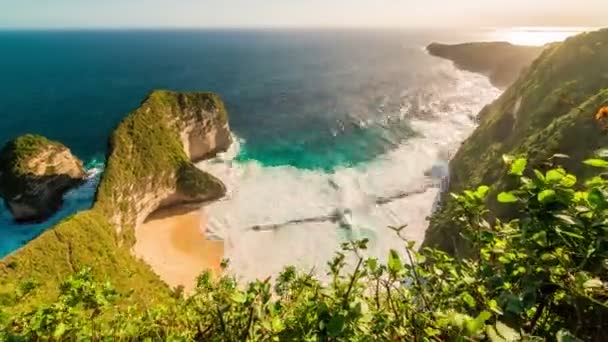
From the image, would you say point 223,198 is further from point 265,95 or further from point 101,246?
point 265,95

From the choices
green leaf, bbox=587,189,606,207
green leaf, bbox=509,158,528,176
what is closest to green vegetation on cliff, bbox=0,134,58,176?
green leaf, bbox=509,158,528,176

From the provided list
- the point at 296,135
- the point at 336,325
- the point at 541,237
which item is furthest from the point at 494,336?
the point at 296,135

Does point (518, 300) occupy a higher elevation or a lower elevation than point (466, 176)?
higher

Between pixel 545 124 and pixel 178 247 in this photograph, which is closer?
pixel 545 124

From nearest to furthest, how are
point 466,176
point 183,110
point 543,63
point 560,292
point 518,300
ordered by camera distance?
point 518,300 < point 560,292 < point 466,176 < point 543,63 < point 183,110

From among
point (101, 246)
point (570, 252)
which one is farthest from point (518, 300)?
point (101, 246)

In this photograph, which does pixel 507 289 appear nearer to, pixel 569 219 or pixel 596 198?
pixel 569 219

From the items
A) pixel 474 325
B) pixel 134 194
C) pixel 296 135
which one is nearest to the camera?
pixel 474 325
